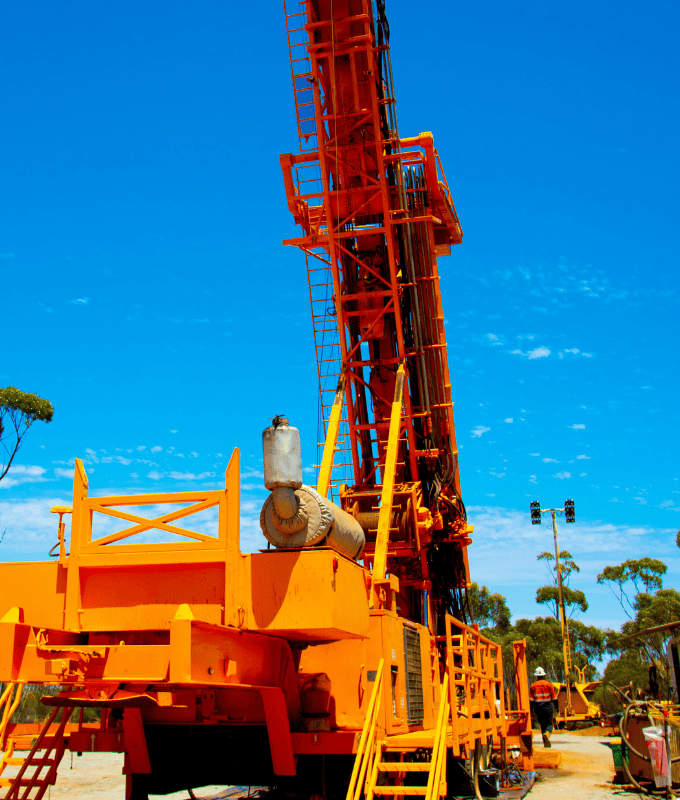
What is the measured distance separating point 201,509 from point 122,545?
2.66 feet

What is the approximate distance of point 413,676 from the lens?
9.38m

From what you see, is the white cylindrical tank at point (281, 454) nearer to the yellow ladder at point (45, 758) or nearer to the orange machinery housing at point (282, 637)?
the orange machinery housing at point (282, 637)

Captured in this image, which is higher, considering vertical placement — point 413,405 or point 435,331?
point 435,331

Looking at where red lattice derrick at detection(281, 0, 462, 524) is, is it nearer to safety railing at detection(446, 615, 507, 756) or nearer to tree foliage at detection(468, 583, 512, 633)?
safety railing at detection(446, 615, 507, 756)

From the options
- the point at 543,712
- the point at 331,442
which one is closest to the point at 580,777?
the point at 543,712

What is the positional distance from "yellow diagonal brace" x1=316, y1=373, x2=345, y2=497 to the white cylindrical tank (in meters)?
4.74

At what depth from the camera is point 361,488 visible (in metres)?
13.3

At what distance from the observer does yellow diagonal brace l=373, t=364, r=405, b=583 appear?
9.53 m

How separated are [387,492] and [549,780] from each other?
26.3ft

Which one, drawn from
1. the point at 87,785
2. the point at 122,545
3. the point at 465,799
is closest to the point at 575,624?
the point at 87,785

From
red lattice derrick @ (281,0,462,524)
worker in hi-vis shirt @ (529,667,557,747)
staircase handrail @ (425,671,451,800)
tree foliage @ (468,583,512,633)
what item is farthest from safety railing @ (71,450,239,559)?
tree foliage @ (468,583,512,633)

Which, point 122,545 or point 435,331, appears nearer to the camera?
point 122,545

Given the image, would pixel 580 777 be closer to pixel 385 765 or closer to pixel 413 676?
pixel 413 676

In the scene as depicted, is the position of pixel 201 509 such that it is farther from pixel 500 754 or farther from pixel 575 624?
pixel 575 624
